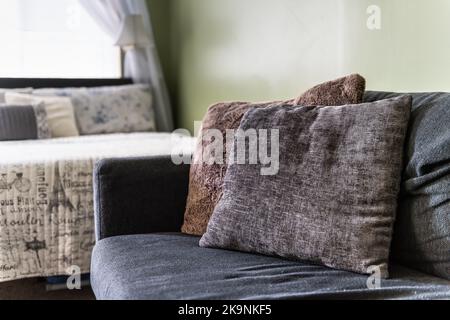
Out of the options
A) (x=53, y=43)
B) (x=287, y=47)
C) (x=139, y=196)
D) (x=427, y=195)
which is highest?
(x=53, y=43)

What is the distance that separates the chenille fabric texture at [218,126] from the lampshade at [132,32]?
210cm

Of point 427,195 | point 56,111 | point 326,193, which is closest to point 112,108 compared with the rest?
point 56,111

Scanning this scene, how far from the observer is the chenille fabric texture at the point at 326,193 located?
4.12ft

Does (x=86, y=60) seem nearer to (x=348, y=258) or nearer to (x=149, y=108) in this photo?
(x=149, y=108)

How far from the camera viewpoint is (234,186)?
4.80ft

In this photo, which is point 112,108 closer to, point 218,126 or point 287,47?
point 287,47

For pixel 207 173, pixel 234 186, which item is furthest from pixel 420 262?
pixel 207 173

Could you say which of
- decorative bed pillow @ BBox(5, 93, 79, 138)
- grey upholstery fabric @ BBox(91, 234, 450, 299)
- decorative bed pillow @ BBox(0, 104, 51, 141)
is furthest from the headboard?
grey upholstery fabric @ BBox(91, 234, 450, 299)

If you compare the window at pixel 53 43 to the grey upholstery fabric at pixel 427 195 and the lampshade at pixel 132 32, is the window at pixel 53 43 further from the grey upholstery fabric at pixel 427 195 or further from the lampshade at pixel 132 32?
the grey upholstery fabric at pixel 427 195

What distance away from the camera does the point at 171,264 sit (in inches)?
51.9

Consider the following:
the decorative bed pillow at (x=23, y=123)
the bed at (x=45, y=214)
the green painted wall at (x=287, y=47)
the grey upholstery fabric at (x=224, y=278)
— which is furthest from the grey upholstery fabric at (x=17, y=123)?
the grey upholstery fabric at (x=224, y=278)

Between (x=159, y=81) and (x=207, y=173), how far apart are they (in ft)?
7.65

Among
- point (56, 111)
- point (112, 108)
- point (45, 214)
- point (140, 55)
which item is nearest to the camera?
point (45, 214)

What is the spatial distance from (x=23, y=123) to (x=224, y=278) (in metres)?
2.38
